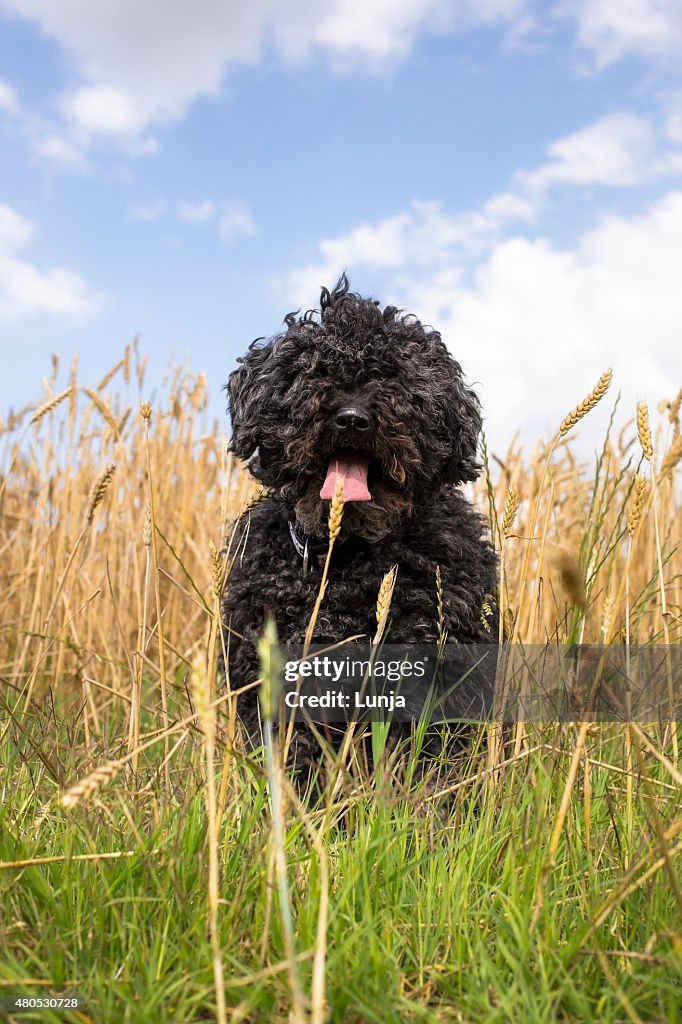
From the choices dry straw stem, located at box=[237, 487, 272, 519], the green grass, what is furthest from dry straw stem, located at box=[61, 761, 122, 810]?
dry straw stem, located at box=[237, 487, 272, 519]

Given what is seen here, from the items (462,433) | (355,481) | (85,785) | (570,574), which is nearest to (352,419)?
(355,481)

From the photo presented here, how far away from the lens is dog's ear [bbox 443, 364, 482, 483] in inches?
126

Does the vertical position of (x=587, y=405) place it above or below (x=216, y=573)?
above

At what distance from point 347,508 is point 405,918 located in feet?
4.66

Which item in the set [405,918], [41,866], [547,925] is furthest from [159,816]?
[547,925]

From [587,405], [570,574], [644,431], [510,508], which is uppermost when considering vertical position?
[587,405]

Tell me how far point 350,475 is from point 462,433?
1.65 feet

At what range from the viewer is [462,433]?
3.21 meters

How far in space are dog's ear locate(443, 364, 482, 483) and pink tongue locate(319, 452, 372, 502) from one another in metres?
0.40

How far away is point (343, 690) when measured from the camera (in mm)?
2922

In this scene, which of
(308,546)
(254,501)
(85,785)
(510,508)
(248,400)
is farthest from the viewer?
(248,400)

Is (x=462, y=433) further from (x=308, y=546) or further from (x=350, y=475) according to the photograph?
(x=308, y=546)

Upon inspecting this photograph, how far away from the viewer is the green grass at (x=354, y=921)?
147 centimetres

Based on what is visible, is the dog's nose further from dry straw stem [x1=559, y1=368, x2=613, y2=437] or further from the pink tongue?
dry straw stem [x1=559, y1=368, x2=613, y2=437]
